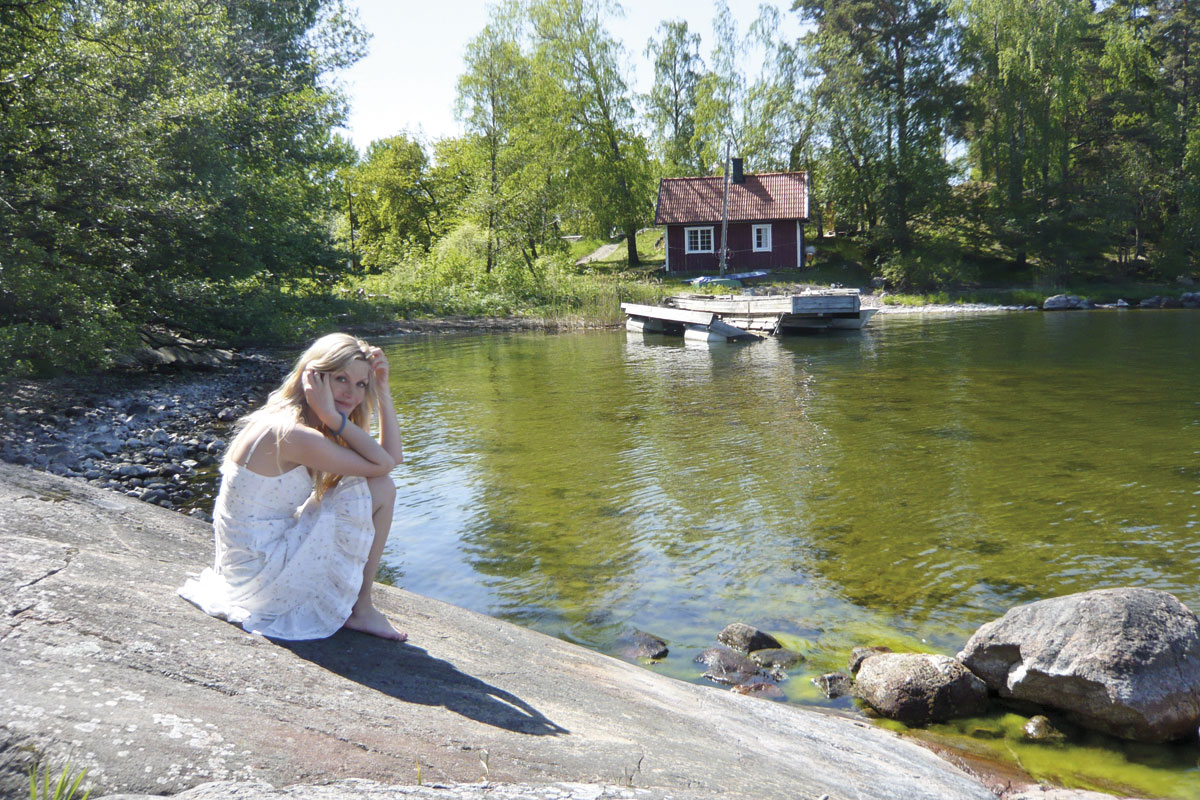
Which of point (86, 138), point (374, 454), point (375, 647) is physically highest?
point (86, 138)

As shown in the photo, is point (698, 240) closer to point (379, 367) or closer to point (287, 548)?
point (379, 367)

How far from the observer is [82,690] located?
2797 mm

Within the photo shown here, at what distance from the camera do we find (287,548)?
12.3 ft

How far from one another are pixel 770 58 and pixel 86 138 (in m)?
45.8

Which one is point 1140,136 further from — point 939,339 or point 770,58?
point 939,339

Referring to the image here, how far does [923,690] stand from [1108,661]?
3.30 feet

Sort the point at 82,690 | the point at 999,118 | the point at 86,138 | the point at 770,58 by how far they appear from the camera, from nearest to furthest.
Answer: the point at 82,690
the point at 86,138
the point at 999,118
the point at 770,58

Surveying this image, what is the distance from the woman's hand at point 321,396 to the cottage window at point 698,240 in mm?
45579

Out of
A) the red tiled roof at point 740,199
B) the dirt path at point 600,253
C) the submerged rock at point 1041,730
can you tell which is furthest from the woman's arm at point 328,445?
the dirt path at point 600,253

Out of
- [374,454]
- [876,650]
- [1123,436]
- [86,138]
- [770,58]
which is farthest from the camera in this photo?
[770,58]

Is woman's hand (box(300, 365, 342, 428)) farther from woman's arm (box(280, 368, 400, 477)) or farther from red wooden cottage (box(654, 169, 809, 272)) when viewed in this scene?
red wooden cottage (box(654, 169, 809, 272))

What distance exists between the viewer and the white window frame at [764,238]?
4772 centimetres

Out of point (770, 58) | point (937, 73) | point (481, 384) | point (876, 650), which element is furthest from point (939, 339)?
point (770, 58)

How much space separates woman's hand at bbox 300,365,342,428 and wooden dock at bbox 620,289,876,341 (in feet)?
81.0
